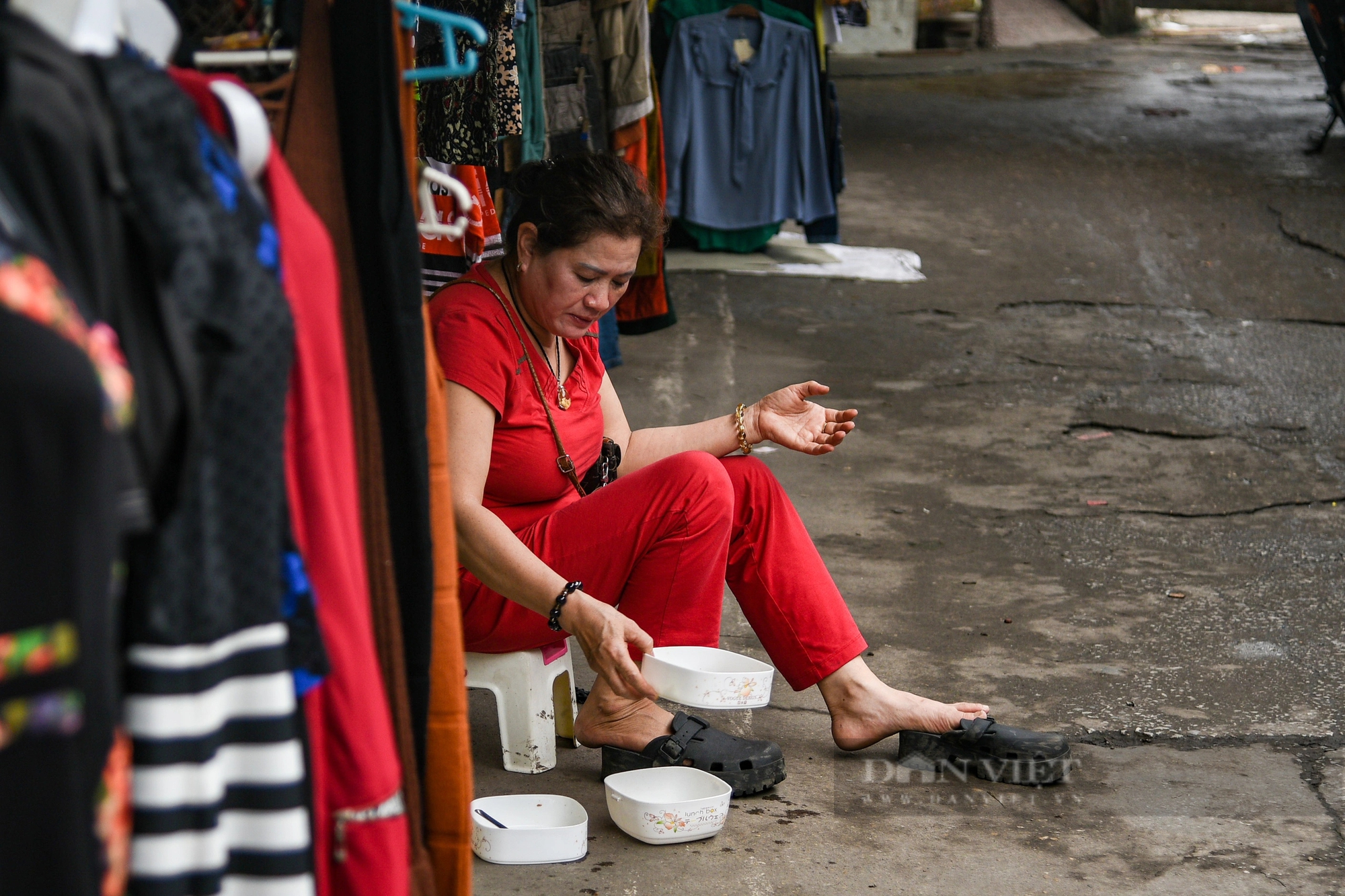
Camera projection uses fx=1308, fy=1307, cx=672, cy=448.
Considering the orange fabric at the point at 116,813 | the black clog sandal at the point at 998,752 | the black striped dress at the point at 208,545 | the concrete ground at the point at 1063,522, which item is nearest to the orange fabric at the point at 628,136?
the concrete ground at the point at 1063,522

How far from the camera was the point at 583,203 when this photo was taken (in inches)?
87.9

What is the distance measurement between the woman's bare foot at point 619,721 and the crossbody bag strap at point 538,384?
0.40m

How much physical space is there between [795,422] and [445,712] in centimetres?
119

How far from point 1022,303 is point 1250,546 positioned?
255 centimetres

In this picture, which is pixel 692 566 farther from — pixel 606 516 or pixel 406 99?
pixel 406 99

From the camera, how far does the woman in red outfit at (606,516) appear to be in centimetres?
219

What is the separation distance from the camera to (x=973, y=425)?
4555 millimetres

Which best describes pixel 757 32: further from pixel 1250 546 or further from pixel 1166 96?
pixel 1166 96

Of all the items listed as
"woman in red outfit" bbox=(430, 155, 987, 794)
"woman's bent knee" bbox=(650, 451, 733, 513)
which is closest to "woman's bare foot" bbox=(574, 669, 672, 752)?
"woman in red outfit" bbox=(430, 155, 987, 794)

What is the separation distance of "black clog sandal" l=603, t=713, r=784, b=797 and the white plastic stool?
126mm

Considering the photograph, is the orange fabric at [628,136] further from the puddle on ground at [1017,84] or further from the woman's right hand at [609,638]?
the puddle on ground at [1017,84]

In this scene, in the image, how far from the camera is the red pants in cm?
231

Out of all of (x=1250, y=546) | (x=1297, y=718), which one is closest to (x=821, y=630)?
(x=1297, y=718)

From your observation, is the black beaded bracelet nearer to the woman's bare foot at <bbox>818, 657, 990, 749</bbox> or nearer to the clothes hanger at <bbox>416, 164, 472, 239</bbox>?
the woman's bare foot at <bbox>818, 657, 990, 749</bbox>
